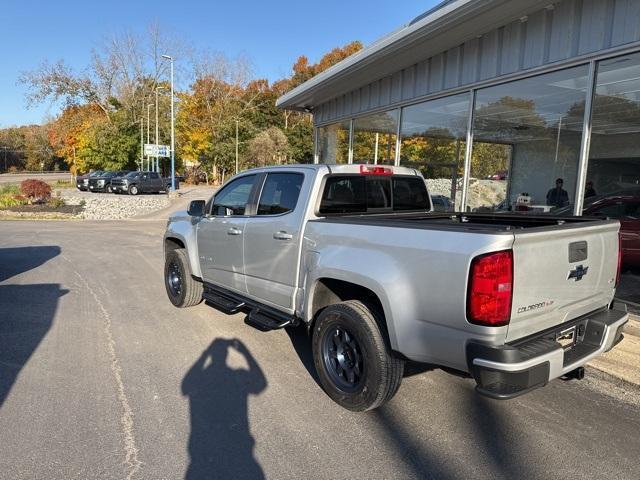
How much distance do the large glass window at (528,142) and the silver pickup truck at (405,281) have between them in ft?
11.1

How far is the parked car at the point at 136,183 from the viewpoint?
111 ft

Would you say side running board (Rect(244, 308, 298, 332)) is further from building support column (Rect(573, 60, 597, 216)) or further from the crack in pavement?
building support column (Rect(573, 60, 597, 216))

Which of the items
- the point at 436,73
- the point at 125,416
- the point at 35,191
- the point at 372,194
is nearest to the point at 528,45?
the point at 436,73

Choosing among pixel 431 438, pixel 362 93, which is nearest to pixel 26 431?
pixel 431 438

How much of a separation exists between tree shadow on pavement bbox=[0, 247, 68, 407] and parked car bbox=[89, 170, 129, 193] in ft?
92.9

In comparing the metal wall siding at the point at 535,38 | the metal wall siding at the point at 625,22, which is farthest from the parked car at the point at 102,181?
the metal wall siding at the point at 625,22

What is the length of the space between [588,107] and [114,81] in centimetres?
5633

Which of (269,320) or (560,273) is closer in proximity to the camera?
(560,273)

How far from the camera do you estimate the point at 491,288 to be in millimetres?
2697

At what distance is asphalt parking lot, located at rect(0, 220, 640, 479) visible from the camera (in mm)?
2883

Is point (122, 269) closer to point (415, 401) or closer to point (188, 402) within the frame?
point (188, 402)

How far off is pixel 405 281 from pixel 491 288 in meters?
0.58

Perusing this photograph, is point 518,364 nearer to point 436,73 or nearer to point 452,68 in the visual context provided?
point 452,68

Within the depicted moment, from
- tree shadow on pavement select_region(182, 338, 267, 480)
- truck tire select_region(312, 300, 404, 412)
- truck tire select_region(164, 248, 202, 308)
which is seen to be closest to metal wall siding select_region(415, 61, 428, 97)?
truck tire select_region(164, 248, 202, 308)
